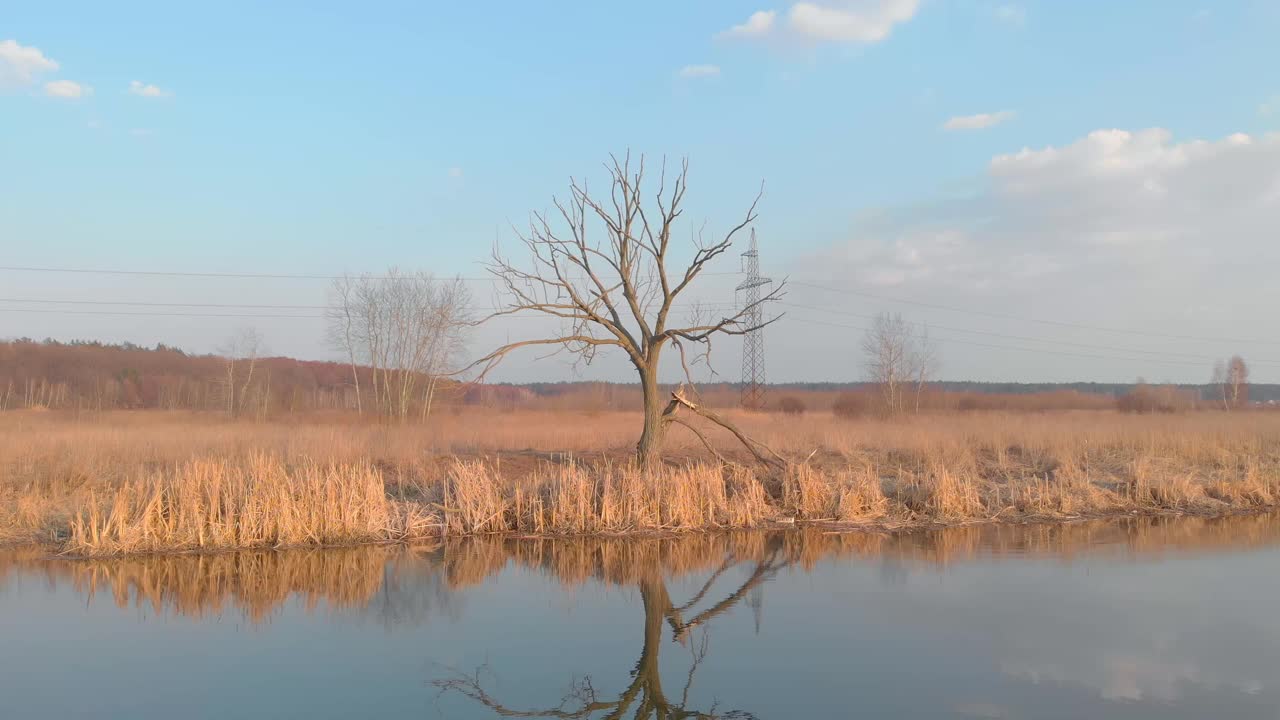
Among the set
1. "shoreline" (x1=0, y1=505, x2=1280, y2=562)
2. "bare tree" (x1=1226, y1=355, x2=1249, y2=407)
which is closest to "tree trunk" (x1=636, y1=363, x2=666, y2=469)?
"shoreline" (x1=0, y1=505, x2=1280, y2=562)

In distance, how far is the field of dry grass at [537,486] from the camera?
11328 millimetres

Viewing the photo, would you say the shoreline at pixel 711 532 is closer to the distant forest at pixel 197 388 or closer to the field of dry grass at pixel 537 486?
the field of dry grass at pixel 537 486

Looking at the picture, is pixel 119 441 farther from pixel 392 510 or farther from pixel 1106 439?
pixel 1106 439

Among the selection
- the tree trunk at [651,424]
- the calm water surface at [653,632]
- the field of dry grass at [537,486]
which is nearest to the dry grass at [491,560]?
the calm water surface at [653,632]

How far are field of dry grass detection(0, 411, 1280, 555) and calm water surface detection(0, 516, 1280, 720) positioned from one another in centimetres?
63

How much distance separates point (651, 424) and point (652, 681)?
758 centimetres

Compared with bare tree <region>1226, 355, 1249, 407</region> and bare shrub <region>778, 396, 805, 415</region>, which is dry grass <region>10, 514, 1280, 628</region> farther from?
bare tree <region>1226, 355, 1249, 407</region>

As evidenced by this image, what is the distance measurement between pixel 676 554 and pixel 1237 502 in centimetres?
1139

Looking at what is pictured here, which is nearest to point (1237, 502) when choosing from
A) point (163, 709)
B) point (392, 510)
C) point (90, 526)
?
point (392, 510)

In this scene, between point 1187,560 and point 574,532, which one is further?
point 574,532

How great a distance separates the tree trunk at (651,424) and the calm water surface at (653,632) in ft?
7.85

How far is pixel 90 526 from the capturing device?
10.9 metres

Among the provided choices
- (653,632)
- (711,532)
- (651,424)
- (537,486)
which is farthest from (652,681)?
(651,424)

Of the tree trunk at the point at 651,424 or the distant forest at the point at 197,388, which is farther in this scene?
the distant forest at the point at 197,388
